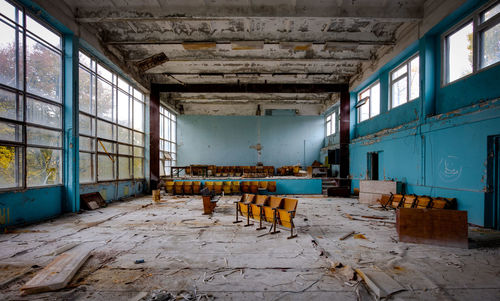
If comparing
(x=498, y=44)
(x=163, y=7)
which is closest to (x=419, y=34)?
(x=498, y=44)

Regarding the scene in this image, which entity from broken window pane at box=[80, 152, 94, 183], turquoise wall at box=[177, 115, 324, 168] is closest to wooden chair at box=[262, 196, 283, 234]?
broken window pane at box=[80, 152, 94, 183]

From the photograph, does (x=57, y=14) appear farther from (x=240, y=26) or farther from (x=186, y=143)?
(x=186, y=143)

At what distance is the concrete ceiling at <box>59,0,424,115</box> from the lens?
335 inches

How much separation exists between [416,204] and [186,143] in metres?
19.2

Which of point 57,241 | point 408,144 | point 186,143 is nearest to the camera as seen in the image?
point 57,241

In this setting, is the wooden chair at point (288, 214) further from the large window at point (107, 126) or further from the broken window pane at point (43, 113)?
the large window at point (107, 126)

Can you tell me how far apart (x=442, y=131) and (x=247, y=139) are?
53.7ft

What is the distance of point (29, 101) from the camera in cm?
723

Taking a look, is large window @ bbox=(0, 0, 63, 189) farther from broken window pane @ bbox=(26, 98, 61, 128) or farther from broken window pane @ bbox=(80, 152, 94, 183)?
broken window pane @ bbox=(80, 152, 94, 183)

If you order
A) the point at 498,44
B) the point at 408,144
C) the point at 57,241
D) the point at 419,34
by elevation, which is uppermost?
the point at 419,34

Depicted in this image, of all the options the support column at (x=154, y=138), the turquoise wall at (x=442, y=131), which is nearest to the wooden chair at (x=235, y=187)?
the support column at (x=154, y=138)

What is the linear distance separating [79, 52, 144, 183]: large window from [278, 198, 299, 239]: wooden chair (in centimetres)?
860

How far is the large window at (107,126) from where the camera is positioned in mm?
9812

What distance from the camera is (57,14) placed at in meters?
7.86
